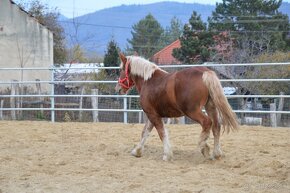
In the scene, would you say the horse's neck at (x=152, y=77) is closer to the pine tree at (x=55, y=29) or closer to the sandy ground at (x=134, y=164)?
the sandy ground at (x=134, y=164)

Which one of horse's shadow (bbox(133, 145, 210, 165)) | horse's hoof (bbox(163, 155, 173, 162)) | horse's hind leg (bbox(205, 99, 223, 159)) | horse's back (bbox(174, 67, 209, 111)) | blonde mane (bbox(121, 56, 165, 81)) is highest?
blonde mane (bbox(121, 56, 165, 81))

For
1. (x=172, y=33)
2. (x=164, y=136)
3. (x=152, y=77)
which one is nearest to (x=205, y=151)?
(x=164, y=136)

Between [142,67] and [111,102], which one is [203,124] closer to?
[142,67]

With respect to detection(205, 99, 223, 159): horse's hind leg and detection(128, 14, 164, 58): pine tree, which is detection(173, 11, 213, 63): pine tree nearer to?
detection(205, 99, 223, 159): horse's hind leg

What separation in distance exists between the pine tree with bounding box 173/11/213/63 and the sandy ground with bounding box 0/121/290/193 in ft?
58.6

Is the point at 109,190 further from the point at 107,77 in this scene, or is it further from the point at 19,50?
the point at 19,50

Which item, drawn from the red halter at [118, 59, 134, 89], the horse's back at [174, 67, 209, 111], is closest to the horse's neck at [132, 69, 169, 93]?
the red halter at [118, 59, 134, 89]

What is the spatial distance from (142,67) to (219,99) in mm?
1460

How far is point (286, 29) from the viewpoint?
29.1m

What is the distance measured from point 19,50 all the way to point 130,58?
1404 centimetres

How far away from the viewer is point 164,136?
6078 millimetres

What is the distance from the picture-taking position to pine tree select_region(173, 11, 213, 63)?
26.2 meters

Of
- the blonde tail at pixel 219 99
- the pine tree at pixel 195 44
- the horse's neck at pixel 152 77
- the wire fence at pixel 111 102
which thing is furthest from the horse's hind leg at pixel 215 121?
the pine tree at pixel 195 44

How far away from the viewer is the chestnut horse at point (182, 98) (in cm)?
558
